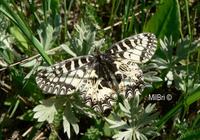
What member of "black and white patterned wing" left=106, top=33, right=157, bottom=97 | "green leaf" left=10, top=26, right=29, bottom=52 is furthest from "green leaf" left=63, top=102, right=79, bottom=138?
"green leaf" left=10, top=26, right=29, bottom=52

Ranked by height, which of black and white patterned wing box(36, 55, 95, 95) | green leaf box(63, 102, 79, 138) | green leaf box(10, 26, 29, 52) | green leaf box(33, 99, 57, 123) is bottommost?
green leaf box(63, 102, 79, 138)

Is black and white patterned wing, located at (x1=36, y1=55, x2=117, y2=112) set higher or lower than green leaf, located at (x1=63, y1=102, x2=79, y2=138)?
higher

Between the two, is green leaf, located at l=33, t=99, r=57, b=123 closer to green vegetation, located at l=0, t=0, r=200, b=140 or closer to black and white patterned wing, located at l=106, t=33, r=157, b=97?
green vegetation, located at l=0, t=0, r=200, b=140

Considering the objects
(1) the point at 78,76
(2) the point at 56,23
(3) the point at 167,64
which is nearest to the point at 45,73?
(1) the point at 78,76

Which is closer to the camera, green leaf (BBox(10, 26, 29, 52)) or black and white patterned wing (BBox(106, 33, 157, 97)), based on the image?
black and white patterned wing (BBox(106, 33, 157, 97))

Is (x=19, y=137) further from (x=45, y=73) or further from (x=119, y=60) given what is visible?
(x=119, y=60)

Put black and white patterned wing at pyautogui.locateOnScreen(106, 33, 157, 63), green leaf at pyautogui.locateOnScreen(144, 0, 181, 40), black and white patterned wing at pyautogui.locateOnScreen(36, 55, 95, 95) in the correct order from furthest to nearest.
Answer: green leaf at pyautogui.locateOnScreen(144, 0, 181, 40) < black and white patterned wing at pyautogui.locateOnScreen(106, 33, 157, 63) < black and white patterned wing at pyautogui.locateOnScreen(36, 55, 95, 95)

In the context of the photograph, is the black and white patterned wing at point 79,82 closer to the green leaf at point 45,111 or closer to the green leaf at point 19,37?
the green leaf at point 45,111

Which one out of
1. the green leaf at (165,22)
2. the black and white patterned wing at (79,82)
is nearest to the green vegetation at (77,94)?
the green leaf at (165,22)

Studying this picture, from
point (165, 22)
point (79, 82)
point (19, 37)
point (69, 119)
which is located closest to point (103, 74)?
point (79, 82)
